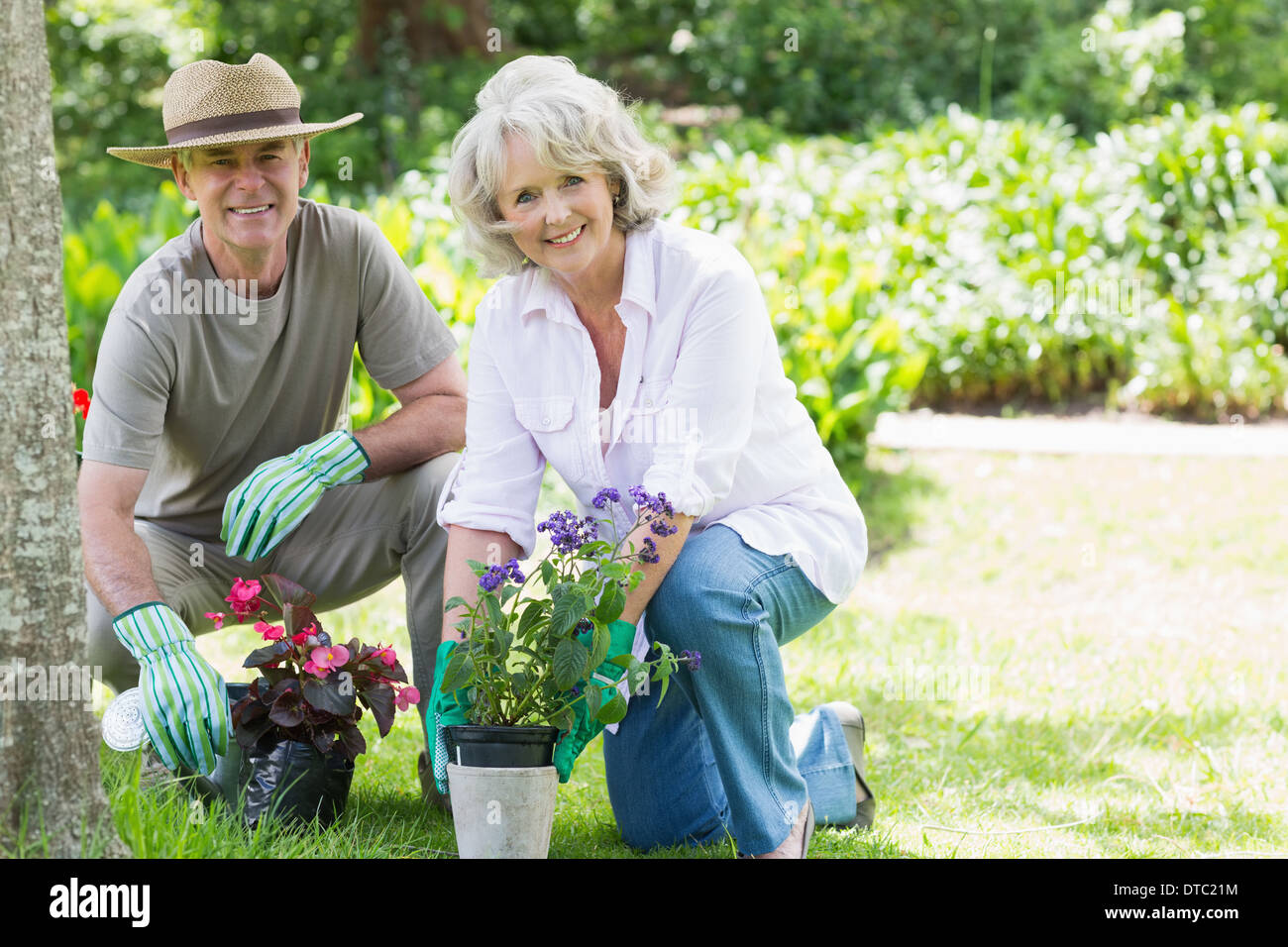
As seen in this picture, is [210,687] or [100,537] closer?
[210,687]

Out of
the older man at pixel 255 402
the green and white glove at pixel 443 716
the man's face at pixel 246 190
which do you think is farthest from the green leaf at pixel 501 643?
the man's face at pixel 246 190

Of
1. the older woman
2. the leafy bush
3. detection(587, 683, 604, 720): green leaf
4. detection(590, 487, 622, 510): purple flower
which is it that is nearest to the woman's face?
the older woman

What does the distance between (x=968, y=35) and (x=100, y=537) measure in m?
9.76

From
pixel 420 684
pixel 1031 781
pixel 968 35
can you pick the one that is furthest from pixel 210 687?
pixel 968 35

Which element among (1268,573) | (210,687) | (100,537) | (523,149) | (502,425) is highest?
(523,149)

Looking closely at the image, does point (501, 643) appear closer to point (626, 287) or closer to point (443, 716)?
point (443, 716)

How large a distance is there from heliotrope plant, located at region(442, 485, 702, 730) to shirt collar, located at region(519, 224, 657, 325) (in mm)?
424

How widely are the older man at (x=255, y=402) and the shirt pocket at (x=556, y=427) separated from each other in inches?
18.3

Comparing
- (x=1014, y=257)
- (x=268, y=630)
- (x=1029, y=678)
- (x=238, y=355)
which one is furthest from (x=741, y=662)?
(x=1014, y=257)

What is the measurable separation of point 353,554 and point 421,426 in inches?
13.1

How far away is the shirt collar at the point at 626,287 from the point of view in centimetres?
259

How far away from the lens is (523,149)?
2480 mm
